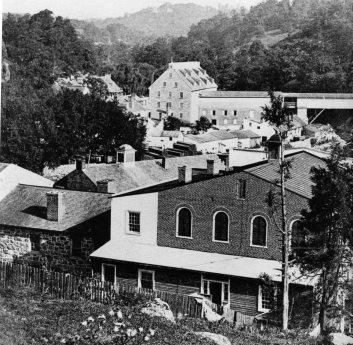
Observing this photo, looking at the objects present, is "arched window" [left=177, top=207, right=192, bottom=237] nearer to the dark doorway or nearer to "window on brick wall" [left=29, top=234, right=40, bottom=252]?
the dark doorway

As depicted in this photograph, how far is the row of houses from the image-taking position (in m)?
19.4

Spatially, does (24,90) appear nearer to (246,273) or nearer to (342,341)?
(246,273)

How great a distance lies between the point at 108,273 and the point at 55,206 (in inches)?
164

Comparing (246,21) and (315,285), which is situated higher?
(246,21)

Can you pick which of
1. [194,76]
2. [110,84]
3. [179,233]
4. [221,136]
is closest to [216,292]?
[179,233]

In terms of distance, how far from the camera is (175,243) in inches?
834

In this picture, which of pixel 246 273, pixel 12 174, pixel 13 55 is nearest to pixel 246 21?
pixel 13 55

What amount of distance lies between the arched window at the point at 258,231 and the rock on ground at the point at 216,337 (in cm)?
646

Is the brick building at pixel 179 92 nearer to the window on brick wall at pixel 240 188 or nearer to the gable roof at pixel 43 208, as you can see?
the gable roof at pixel 43 208

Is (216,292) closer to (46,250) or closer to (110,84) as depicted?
(46,250)

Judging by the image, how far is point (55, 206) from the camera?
2414 cm

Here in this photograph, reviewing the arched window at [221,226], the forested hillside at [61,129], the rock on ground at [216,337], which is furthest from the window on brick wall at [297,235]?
the forested hillside at [61,129]

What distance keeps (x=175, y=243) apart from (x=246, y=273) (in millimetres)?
2815

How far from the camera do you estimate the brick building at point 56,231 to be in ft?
76.2
